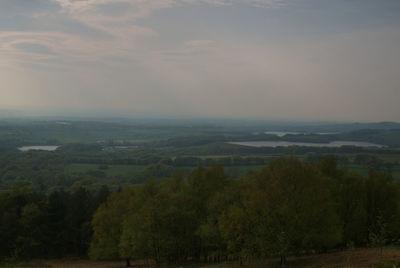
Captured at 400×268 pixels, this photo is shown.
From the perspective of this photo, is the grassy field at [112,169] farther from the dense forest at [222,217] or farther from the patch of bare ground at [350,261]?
the patch of bare ground at [350,261]

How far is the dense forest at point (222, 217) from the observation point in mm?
28797

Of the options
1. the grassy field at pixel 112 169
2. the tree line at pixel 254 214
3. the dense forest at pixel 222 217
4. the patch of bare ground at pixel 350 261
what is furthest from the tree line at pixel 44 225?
the grassy field at pixel 112 169

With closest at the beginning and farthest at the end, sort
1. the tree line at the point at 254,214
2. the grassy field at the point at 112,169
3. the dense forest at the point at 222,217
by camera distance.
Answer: the tree line at the point at 254,214, the dense forest at the point at 222,217, the grassy field at the point at 112,169

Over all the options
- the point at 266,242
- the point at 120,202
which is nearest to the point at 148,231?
the point at 120,202

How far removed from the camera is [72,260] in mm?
48719

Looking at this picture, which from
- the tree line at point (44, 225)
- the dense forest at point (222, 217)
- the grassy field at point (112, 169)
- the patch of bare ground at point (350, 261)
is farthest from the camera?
the grassy field at point (112, 169)

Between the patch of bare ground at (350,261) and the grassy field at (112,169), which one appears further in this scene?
the grassy field at (112,169)

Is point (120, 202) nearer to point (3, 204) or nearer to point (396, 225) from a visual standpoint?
point (3, 204)

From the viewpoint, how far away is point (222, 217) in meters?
31.2

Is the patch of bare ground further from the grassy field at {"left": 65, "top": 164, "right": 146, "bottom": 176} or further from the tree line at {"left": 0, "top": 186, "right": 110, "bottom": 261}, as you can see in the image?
the grassy field at {"left": 65, "top": 164, "right": 146, "bottom": 176}

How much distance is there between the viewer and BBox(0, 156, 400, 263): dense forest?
28797 mm

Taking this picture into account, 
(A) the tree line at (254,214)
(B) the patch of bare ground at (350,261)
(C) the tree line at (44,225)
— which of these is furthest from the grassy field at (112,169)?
(B) the patch of bare ground at (350,261)

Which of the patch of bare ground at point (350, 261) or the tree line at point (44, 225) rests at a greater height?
the patch of bare ground at point (350, 261)

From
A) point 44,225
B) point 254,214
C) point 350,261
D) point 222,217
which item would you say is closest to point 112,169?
point 44,225
